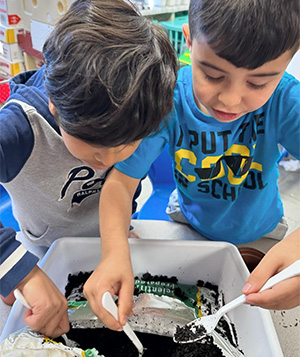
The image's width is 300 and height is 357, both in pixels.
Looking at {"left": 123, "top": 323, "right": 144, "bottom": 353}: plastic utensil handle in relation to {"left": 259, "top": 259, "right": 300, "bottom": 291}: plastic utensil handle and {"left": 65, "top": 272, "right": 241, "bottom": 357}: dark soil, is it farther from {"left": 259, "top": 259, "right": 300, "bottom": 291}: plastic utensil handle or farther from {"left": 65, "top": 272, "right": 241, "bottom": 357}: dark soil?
{"left": 259, "top": 259, "right": 300, "bottom": 291}: plastic utensil handle

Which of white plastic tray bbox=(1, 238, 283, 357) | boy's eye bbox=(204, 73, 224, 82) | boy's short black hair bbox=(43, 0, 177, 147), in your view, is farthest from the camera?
white plastic tray bbox=(1, 238, 283, 357)

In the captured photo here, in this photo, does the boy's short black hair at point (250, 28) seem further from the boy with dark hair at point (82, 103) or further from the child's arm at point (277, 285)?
the child's arm at point (277, 285)

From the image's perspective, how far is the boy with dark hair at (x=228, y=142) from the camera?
42cm

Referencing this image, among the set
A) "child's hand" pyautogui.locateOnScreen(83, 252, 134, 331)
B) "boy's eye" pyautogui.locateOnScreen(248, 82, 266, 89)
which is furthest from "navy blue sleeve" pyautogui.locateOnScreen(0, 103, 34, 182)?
"boy's eye" pyautogui.locateOnScreen(248, 82, 266, 89)

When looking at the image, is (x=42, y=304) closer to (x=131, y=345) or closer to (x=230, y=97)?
(x=131, y=345)

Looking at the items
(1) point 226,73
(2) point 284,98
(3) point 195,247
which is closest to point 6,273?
(3) point 195,247

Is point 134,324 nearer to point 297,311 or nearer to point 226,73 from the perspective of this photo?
point 297,311

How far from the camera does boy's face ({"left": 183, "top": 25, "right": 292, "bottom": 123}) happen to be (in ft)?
1.47

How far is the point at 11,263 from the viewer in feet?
1.58

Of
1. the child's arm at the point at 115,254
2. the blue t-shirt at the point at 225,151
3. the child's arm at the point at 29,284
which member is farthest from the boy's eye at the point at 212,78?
the child's arm at the point at 29,284

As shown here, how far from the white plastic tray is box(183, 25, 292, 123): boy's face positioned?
0.26 metres

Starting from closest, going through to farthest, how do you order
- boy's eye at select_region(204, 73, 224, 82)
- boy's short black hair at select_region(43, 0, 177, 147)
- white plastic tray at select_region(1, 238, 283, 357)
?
boy's short black hair at select_region(43, 0, 177, 147) < boy's eye at select_region(204, 73, 224, 82) < white plastic tray at select_region(1, 238, 283, 357)

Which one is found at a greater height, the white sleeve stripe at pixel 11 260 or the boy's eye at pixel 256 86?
the boy's eye at pixel 256 86

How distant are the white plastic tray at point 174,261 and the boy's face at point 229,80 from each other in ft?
0.84
